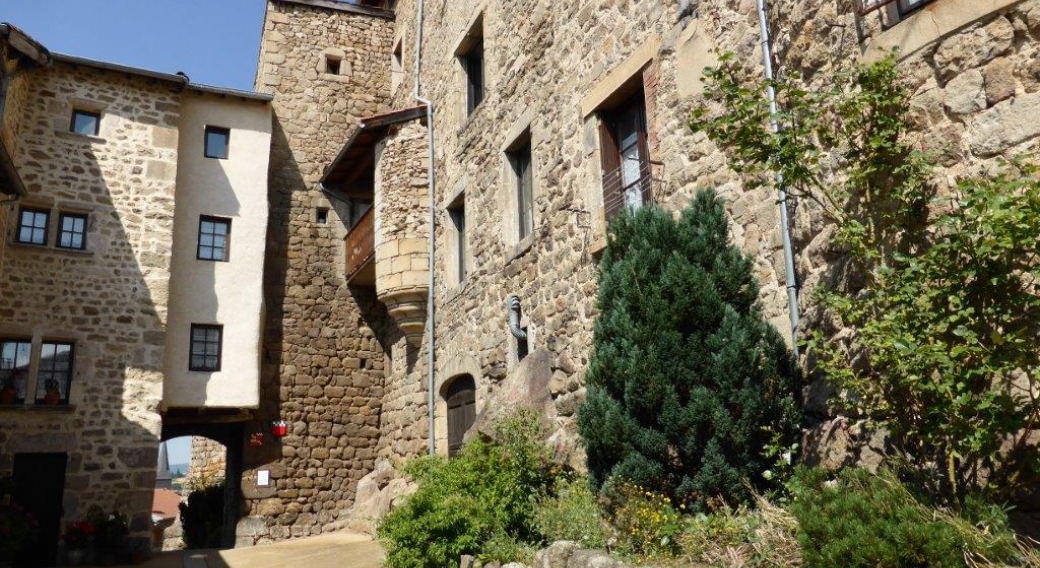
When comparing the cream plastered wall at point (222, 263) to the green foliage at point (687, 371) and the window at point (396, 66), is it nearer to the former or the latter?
the window at point (396, 66)

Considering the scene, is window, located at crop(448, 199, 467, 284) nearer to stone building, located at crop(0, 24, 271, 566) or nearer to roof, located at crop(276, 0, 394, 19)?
stone building, located at crop(0, 24, 271, 566)

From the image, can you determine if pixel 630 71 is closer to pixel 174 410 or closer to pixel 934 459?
pixel 934 459

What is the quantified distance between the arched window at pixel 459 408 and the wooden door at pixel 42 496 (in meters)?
5.75

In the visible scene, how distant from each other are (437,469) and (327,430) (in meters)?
7.22

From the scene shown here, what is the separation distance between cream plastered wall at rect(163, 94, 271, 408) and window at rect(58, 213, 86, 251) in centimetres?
143

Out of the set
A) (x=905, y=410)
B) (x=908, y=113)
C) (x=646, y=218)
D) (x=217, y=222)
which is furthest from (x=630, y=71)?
(x=217, y=222)

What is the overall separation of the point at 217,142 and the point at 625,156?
960 cm

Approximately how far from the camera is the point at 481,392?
10.0m

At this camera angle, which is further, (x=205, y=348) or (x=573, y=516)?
(x=205, y=348)

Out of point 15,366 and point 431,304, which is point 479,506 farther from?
point 15,366

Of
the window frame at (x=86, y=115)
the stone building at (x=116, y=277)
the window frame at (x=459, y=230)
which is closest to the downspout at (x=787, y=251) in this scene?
the window frame at (x=459, y=230)

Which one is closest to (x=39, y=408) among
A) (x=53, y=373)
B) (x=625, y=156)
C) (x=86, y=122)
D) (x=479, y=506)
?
(x=53, y=373)

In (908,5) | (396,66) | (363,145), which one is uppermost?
(396,66)

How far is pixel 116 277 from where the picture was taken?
12.7 m
